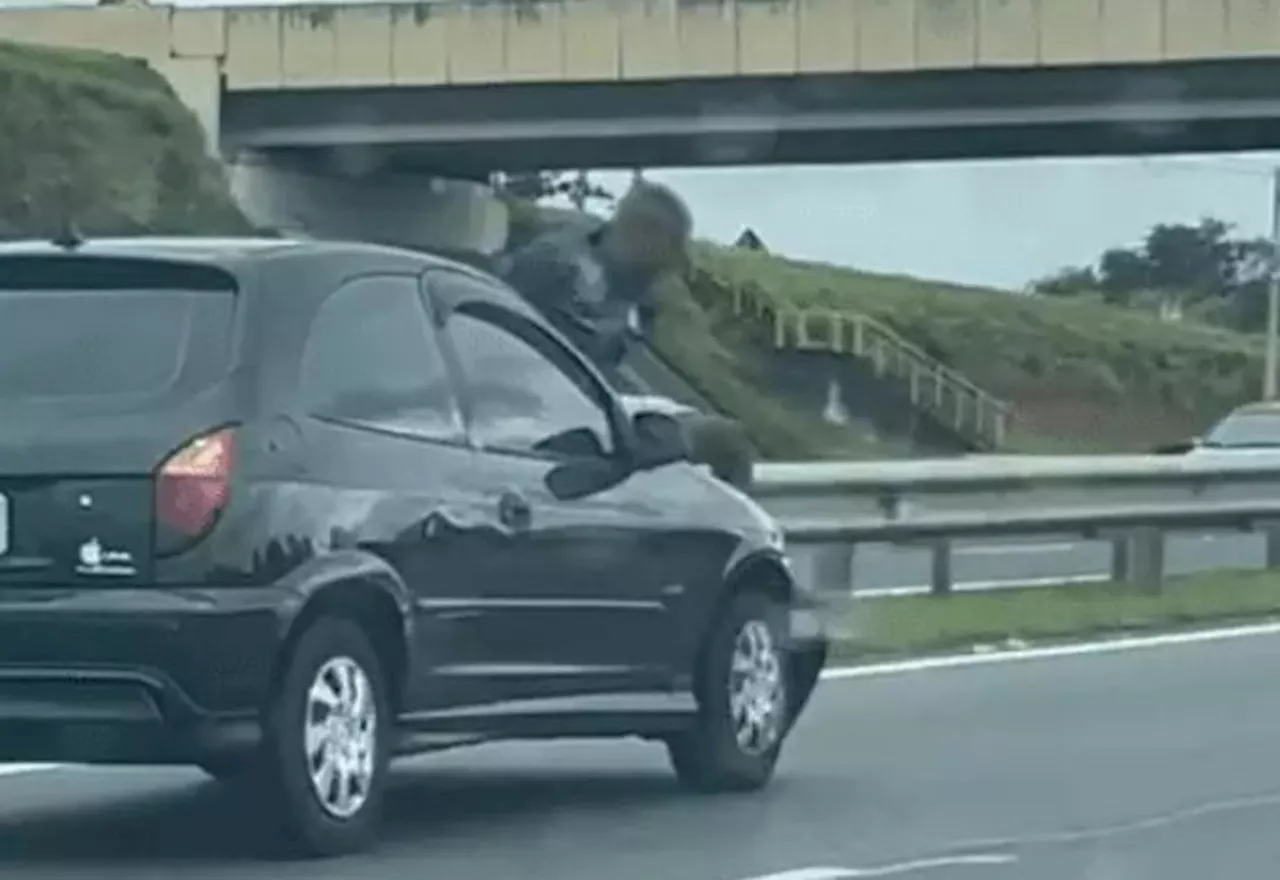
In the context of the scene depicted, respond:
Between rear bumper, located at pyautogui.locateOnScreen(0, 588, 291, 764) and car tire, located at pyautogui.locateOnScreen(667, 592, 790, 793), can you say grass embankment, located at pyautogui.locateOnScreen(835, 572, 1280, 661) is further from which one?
rear bumper, located at pyautogui.locateOnScreen(0, 588, 291, 764)

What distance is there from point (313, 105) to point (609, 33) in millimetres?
4853

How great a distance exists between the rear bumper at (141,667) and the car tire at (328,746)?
0.10 meters

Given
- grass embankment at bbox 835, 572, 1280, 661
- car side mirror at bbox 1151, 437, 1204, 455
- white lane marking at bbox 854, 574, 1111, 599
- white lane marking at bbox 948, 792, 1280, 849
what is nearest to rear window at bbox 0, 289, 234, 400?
white lane marking at bbox 948, 792, 1280, 849

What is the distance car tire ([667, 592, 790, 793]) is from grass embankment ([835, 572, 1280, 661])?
470cm

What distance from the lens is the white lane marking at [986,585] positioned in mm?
21438

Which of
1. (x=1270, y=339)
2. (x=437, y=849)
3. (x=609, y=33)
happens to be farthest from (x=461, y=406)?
(x=1270, y=339)

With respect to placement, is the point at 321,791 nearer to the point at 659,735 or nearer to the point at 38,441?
the point at 38,441

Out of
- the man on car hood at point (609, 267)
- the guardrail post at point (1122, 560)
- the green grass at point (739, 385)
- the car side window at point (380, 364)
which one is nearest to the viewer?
the car side window at point (380, 364)

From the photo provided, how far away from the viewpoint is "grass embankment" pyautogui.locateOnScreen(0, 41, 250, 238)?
4631 cm

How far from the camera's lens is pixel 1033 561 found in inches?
1042

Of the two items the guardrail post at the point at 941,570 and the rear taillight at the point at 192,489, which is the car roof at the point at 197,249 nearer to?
the rear taillight at the point at 192,489

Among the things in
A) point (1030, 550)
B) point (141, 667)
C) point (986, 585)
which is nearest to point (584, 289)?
point (986, 585)

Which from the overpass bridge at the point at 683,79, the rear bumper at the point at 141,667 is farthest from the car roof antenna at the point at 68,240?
the overpass bridge at the point at 683,79

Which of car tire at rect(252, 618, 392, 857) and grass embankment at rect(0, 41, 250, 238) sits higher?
grass embankment at rect(0, 41, 250, 238)
